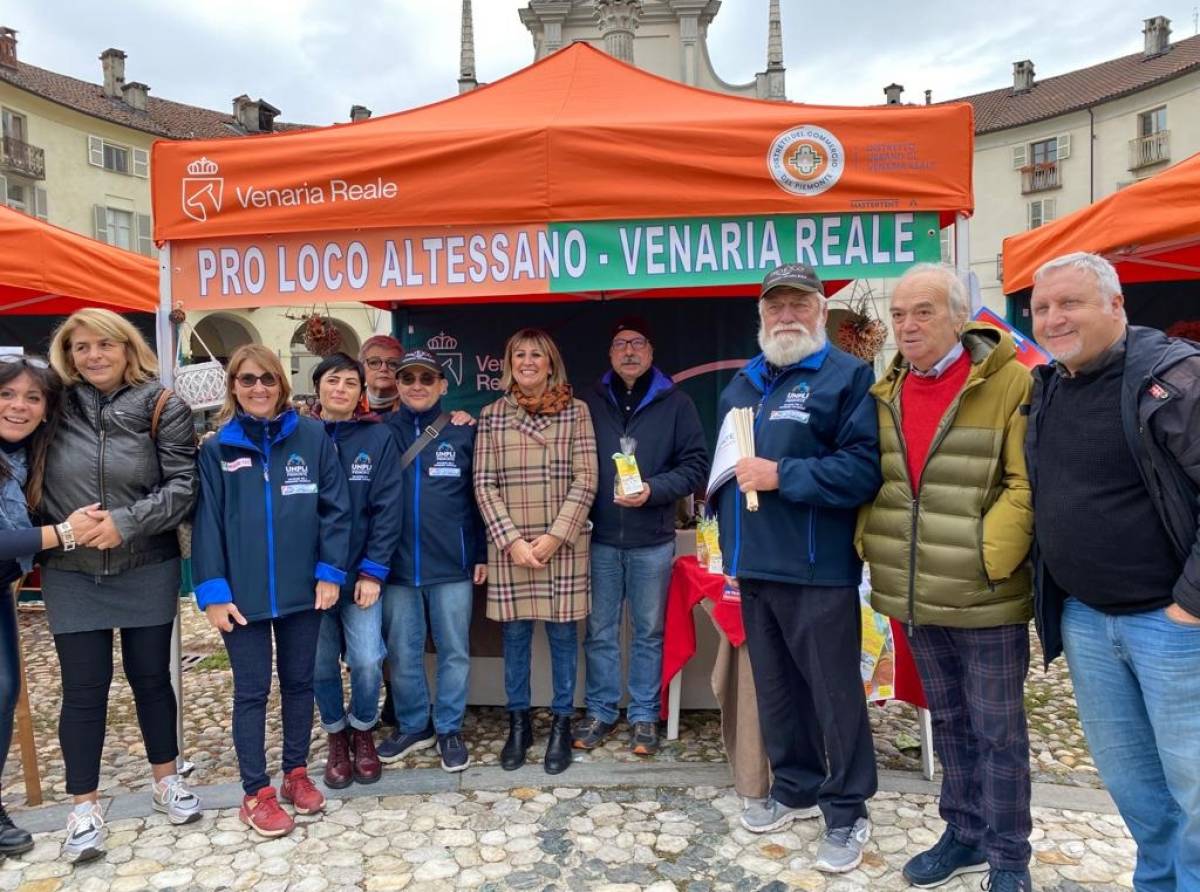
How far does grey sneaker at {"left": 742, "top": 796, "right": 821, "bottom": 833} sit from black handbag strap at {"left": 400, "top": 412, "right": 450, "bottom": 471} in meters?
1.93

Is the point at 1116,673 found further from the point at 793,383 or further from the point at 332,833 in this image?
the point at 332,833

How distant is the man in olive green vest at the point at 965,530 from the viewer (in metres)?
2.27

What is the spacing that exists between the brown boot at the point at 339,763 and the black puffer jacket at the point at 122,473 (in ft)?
3.46

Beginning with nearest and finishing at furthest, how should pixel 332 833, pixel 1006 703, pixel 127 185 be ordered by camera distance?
pixel 1006 703, pixel 332 833, pixel 127 185

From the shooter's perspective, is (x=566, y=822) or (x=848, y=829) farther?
(x=566, y=822)

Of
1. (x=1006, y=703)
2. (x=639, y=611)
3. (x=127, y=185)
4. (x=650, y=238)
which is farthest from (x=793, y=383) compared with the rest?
(x=127, y=185)

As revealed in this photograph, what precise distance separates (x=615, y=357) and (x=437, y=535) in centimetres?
111

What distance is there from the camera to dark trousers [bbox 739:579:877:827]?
2.64 m

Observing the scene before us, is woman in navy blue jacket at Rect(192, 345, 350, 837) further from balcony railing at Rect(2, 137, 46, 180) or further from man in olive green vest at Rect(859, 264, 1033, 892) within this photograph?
balcony railing at Rect(2, 137, 46, 180)

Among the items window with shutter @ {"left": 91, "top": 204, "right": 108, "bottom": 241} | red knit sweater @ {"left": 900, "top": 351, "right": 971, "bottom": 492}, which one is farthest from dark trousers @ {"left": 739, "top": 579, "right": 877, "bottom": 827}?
window with shutter @ {"left": 91, "top": 204, "right": 108, "bottom": 241}

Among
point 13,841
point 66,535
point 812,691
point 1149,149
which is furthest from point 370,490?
point 1149,149

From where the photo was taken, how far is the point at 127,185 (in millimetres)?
28047

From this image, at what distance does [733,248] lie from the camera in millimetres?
3242

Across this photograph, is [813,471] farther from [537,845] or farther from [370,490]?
[370,490]
